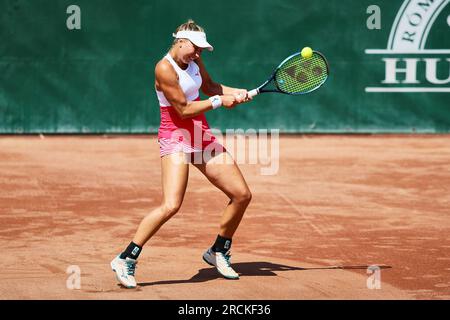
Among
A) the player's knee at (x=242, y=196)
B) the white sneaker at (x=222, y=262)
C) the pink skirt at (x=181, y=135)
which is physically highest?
the pink skirt at (x=181, y=135)

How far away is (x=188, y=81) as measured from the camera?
6938 mm

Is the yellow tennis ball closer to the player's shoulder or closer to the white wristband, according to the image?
the white wristband

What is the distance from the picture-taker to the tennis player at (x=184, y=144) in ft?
22.2

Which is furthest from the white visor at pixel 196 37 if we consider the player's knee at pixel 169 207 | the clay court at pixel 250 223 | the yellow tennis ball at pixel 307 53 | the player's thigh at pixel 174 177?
the clay court at pixel 250 223

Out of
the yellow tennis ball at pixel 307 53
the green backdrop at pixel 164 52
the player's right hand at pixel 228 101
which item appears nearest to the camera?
the player's right hand at pixel 228 101

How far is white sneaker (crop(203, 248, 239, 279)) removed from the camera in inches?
280

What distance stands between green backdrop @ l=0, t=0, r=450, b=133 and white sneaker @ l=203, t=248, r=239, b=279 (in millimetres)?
8323

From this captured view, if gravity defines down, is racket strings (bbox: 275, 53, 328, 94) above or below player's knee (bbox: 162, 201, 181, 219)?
above

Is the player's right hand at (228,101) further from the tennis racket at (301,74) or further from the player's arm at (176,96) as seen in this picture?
the tennis racket at (301,74)

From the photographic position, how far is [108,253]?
800 cm

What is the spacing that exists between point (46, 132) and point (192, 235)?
7.40 m

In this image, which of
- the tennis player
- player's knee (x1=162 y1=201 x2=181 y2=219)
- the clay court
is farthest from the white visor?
the clay court

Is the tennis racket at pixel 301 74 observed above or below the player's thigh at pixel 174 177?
above
